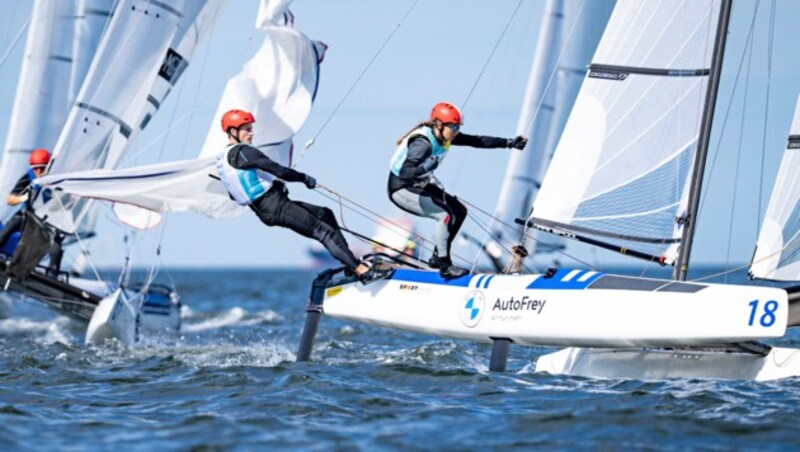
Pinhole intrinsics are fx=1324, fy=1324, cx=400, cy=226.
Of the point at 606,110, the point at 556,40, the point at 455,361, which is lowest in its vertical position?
the point at 455,361

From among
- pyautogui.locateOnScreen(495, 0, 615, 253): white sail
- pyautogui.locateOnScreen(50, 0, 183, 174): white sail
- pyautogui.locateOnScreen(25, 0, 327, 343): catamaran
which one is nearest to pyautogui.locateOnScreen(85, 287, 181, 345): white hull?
pyautogui.locateOnScreen(25, 0, 327, 343): catamaran

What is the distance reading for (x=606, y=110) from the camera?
9766 millimetres

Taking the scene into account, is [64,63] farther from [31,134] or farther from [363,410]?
[363,410]

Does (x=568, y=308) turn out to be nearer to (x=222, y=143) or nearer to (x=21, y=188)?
(x=222, y=143)

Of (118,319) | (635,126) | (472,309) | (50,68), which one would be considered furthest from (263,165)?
(50,68)

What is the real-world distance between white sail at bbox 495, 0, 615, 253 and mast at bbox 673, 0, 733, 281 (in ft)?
25.2

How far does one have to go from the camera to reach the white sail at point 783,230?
8.95 m

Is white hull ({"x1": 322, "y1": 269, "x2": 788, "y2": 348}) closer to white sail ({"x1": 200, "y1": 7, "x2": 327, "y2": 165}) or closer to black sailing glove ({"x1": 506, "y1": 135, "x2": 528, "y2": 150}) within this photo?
black sailing glove ({"x1": 506, "y1": 135, "x2": 528, "y2": 150})

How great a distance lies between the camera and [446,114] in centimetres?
933

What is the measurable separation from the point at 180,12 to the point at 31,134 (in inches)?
90.0

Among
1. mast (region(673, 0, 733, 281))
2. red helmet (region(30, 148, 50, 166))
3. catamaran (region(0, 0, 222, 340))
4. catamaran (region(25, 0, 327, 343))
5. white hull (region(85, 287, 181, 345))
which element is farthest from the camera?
red helmet (region(30, 148, 50, 166))

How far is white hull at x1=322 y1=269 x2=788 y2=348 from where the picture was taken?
782cm

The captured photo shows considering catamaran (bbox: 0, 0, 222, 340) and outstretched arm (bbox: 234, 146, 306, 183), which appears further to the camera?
catamaran (bbox: 0, 0, 222, 340)

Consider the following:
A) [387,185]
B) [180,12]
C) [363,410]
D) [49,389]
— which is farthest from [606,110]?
[180,12]
